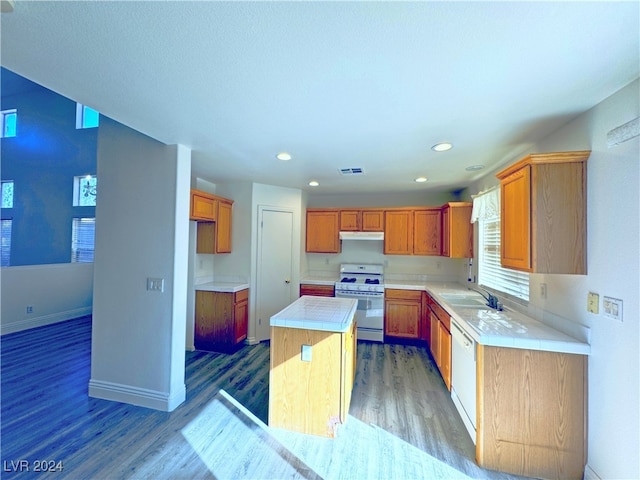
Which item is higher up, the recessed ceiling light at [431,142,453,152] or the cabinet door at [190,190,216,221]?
the recessed ceiling light at [431,142,453,152]

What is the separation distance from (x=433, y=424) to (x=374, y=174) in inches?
105

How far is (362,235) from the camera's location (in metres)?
4.62

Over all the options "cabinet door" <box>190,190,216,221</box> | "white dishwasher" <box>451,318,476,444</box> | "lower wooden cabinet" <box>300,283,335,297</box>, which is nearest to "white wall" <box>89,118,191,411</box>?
"cabinet door" <box>190,190,216,221</box>

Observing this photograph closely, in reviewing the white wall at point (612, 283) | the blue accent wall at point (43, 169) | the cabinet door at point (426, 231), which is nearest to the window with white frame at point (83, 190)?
the blue accent wall at point (43, 169)

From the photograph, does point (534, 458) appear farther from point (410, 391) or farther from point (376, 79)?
point (376, 79)

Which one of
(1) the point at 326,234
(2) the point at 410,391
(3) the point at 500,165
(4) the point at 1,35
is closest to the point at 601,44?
(3) the point at 500,165

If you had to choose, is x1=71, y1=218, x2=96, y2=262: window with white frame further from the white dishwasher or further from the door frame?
the white dishwasher

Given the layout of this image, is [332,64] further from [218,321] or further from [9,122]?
[9,122]

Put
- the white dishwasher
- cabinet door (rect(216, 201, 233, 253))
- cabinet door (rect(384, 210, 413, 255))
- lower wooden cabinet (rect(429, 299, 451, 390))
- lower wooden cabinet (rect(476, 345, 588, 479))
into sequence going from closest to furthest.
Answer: lower wooden cabinet (rect(476, 345, 588, 479)), the white dishwasher, lower wooden cabinet (rect(429, 299, 451, 390)), cabinet door (rect(216, 201, 233, 253)), cabinet door (rect(384, 210, 413, 255))

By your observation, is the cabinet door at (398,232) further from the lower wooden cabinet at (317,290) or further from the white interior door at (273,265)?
the white interior door at (273,265)

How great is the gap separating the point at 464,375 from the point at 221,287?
2.94 meters

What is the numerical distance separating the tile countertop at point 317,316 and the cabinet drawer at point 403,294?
177 centimetres

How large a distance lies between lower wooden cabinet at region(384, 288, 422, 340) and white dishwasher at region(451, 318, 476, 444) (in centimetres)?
158

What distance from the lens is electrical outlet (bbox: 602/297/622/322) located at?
1482 mm
